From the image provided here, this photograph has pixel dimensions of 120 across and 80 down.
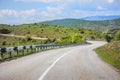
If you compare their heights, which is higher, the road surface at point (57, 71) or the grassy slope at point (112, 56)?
the road surface at point (57, 71)

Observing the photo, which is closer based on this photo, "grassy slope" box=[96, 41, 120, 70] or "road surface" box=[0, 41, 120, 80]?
"road surface" box=[0, 41, 120, 80]

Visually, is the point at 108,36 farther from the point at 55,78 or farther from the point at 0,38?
the point at 55,78

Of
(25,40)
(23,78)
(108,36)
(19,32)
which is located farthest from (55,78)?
(19,32)

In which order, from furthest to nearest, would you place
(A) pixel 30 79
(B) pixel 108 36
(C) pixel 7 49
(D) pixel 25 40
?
(D) pixel 25 40
(B) pixel 108 36
(C) pixel 7 49
(A) pixel 30 79

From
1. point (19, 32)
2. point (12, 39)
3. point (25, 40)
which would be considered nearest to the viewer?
point (25, 40)

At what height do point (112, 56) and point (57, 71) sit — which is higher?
point (57, 71)

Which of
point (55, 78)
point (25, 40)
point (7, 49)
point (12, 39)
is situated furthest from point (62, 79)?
point (12, 39)

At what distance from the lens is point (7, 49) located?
95.6 feet

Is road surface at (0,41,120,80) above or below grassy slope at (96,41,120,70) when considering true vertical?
above

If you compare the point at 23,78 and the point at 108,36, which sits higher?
the point at 23,78

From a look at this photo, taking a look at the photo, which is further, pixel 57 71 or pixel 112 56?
pixel 112 56

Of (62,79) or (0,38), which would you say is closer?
(62,79)

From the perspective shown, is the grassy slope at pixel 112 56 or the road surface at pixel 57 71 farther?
the grassy slope at pixel 112 56

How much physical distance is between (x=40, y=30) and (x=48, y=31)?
5.36m
